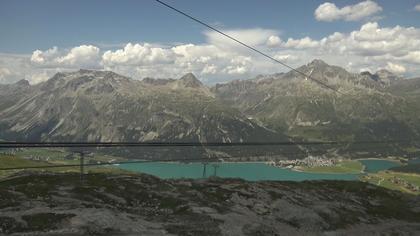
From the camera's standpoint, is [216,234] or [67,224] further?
[216,234]

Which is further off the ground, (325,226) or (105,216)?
(105,216)

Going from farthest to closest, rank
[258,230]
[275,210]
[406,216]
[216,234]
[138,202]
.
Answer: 1. [406,216]
2. [275,210]
3. [138,202]
4. [258,230]
5. [216,234]

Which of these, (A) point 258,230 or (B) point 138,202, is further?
(B) point 138,202

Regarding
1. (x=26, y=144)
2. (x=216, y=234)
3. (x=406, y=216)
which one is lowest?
(x=406, y=216)

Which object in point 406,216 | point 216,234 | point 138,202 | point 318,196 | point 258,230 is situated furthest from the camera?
point 318,196

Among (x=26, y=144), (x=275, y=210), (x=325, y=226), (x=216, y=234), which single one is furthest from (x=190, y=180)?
(x=26, y=144)

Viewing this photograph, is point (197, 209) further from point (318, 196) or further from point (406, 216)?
point (406, 216)

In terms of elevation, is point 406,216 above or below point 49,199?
below

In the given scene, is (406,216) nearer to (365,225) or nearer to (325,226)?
(365,225)

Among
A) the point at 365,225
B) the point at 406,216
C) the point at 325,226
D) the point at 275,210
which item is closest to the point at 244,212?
the point at 275,210
